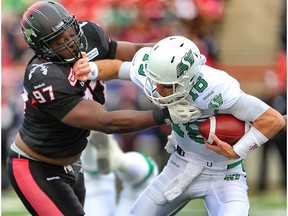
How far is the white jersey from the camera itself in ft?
14.7

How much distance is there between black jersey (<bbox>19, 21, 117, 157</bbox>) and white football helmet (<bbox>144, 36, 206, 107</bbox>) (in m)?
0.47

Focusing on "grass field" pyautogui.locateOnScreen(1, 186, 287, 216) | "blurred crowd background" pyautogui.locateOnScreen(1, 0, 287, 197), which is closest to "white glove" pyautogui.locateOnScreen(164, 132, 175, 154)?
"grass field" pyautogui.locateOnScreen(1, 186, 287, 216)

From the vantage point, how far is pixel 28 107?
4.75 metres

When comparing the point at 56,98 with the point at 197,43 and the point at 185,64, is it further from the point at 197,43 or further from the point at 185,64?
the point at 197,43

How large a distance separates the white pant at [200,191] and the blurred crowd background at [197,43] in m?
4.94

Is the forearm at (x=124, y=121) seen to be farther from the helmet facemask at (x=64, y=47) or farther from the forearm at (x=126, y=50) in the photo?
the forearm at (x=126, y=50)

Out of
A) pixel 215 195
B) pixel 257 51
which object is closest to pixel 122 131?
pixel 215 195

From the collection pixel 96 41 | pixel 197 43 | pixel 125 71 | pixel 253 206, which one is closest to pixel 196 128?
pixel 125 71

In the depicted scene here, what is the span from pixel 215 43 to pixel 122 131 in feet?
22.2

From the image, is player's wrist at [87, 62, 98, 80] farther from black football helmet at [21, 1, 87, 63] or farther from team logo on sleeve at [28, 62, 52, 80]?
team logo on sleeve at [28, 62, 52, 80]

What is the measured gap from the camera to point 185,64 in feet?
14.5

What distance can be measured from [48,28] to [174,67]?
776 millimetres

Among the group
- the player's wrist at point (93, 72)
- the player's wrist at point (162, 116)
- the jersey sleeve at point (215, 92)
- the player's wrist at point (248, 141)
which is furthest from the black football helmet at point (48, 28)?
the player's wrist at point (248, 141)

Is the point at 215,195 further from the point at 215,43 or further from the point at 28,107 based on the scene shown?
the point at 215,43
